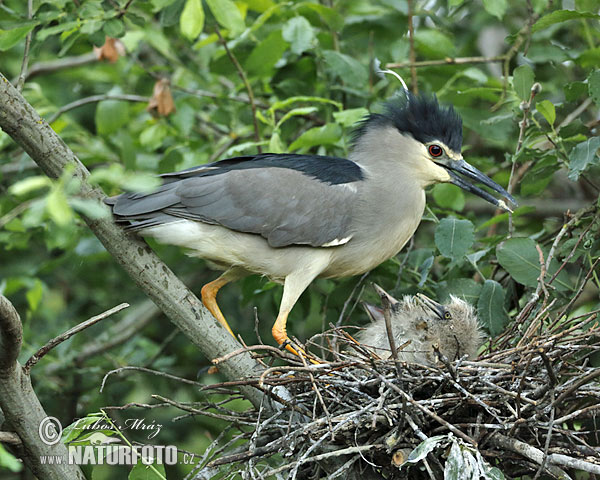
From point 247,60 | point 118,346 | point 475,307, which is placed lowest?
point 118,346

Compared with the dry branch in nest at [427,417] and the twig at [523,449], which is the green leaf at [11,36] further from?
the twig at [523,449]

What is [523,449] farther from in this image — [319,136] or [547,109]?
[319,136]

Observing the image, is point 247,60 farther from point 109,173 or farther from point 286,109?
point 109,173

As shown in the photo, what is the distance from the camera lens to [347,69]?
457 cm

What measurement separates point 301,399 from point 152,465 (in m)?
0.72

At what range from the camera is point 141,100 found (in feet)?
16.8

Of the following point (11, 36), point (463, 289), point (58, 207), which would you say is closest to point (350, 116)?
point (463, 289)

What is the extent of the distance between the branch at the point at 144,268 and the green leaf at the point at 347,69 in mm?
1892

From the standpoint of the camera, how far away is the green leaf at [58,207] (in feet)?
5.43

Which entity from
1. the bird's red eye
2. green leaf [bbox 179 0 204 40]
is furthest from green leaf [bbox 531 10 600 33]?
green leaf [bbox 179 0 204 40]

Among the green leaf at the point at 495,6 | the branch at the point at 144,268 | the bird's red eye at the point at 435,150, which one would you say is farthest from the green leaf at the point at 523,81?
the branch at the point at 144,268

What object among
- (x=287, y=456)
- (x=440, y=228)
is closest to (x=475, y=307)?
(x=440, y=228)

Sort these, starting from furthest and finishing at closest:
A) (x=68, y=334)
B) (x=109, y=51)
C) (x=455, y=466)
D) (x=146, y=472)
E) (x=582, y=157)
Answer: (x=109, y=51) → (x=582, y=157) → (x=146, y=472) → (x=68, y=334) → (x=455, y=466)

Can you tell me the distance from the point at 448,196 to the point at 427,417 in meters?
1.80
